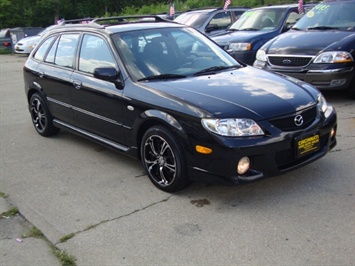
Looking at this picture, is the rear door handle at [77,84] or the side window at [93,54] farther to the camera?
the rear door handle at [77,84]

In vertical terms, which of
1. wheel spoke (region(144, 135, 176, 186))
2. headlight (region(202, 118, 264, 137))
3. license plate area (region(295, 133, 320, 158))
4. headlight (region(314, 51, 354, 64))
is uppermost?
headlight (region(202, 118, 264, 137))

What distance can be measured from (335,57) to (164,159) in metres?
4.21

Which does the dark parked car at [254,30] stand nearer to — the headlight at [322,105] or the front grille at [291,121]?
the headlight at [322,105]

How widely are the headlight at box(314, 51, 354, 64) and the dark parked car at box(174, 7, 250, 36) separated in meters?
5.75

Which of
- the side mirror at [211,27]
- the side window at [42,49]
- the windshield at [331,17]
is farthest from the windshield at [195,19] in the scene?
the side window at [42,49]

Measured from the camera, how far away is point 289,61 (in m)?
7.39

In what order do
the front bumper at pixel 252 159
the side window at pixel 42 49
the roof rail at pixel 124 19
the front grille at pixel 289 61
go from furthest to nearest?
the front grille at pixel 289 61 → the side window at pixel 42 49 → the roof rail at pixel 124 19 → the front bumper at pixel 252 159

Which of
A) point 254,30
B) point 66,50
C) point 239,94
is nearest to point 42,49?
point 66,50

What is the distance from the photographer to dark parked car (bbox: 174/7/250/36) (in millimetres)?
12680

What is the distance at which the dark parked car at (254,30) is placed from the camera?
9523 mm

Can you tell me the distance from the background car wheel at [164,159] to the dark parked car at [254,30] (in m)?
5.60

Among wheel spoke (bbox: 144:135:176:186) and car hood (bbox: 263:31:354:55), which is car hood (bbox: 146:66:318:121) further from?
car hood (bbox: 263:31:354:55)

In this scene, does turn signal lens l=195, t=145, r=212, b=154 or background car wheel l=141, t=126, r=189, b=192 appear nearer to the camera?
turn signal lens l=195, t=145, r=212, b=154

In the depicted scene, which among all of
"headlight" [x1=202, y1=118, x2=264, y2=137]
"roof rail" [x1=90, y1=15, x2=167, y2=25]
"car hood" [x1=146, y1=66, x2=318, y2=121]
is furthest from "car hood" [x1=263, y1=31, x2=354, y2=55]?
"headlight" [x1=202, y1=118, x2=264, y2=137]
